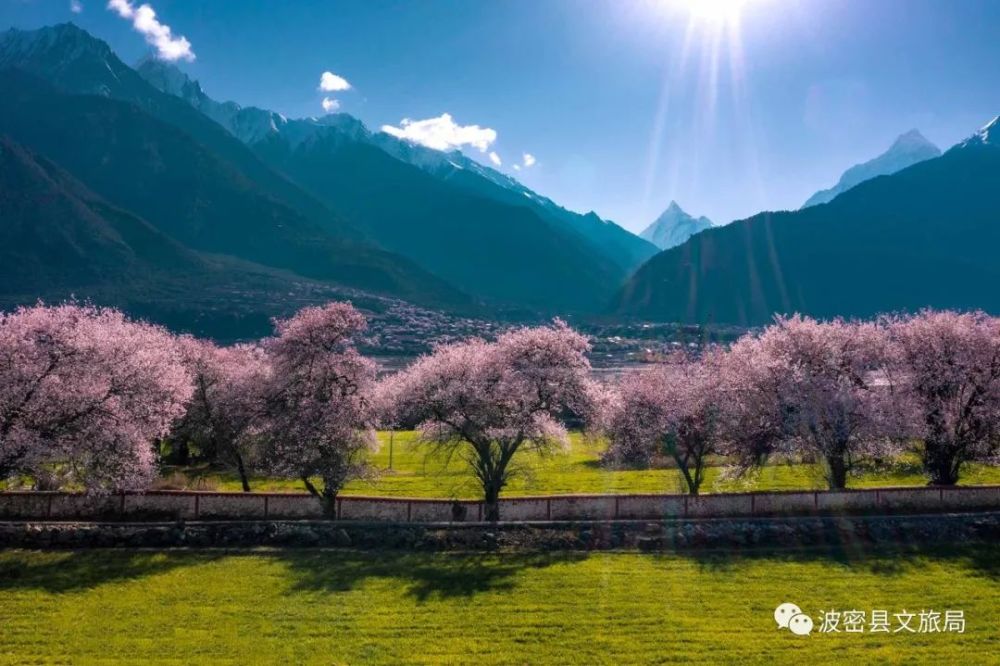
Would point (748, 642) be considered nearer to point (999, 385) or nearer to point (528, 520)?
point (528, 520)

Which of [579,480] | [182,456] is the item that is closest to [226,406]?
[182,456]

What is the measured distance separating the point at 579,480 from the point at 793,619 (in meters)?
29.9

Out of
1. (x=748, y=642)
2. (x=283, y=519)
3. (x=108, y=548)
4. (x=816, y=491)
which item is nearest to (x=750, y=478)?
(x=816, y=491)

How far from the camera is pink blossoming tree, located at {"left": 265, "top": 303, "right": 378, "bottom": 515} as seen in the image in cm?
3803

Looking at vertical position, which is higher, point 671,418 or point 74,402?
point 74,402

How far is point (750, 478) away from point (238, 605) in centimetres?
3550

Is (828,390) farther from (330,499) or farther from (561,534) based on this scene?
(330,499)

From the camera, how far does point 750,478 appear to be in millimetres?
45188

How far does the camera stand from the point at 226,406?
4912 centimetres

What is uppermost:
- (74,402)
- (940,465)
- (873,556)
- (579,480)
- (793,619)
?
(74,402)

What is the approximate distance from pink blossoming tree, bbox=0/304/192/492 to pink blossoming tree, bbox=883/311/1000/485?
4990 centimetres

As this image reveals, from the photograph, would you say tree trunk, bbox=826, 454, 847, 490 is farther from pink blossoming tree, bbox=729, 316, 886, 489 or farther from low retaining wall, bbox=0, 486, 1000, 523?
low retaining wall, bbox=0, 486, 1000, 523

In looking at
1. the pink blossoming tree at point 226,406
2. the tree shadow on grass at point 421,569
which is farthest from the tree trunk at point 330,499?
the pink blossoming tree at point 226,406

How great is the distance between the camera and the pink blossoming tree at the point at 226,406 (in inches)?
1661
